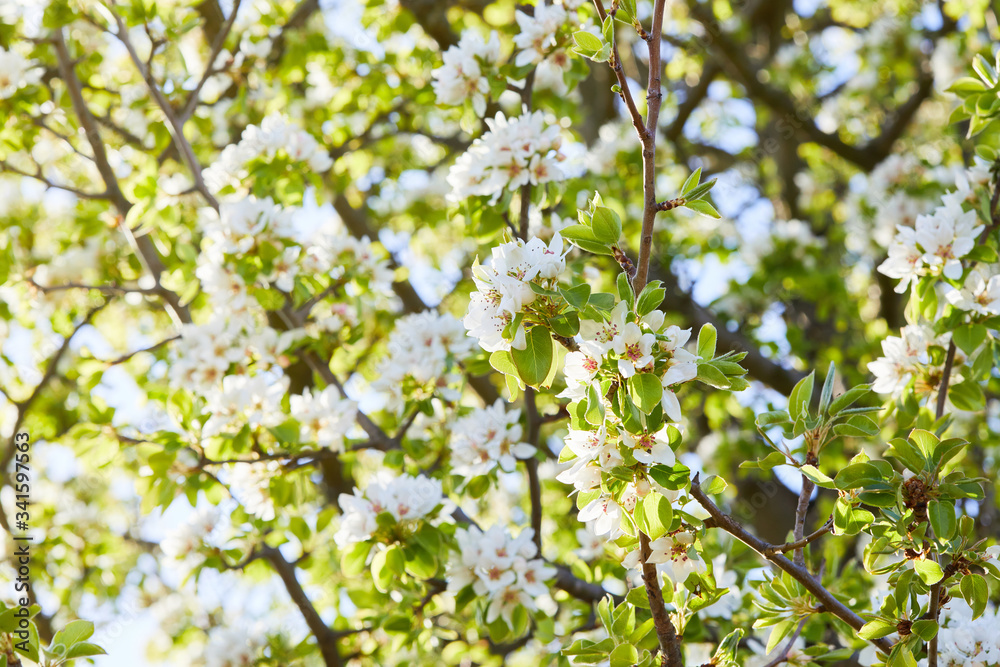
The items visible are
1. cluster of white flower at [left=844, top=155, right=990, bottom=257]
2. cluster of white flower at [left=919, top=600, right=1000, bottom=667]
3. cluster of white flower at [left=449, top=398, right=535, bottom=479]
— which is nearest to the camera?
cluster of white flower at [left=919, top=600, right=1000, bottom=667]

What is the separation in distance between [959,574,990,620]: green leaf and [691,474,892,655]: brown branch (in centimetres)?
20

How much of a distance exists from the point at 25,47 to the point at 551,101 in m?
2.66

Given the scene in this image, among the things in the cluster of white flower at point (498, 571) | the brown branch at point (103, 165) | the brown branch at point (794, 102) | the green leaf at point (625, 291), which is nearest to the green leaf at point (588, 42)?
the green leaf at point (625, 291)

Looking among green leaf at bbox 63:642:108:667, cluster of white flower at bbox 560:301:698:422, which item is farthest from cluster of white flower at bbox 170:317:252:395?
cluster of white flower at bbox 560:301:698:422

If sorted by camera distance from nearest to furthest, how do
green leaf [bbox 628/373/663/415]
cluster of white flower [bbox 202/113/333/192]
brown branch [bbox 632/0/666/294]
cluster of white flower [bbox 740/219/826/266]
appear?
green leaf [bbox 628/373/663/415]
brown branch [bbox 632/0/666/294]
cluster of white flower [bbox 202/113/333/192]
cluster of white flower [bbox 740/219/826/266]

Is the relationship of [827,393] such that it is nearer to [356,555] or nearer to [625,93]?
[625,93]

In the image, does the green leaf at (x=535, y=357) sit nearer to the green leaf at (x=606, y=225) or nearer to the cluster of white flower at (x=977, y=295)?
the green leaf at (x=606, y=225)

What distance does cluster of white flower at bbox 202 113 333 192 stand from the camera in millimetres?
2822

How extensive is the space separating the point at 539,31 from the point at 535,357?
156 centimetres

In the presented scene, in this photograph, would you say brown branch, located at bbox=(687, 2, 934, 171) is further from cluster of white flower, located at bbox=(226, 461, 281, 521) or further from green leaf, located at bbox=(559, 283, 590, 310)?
green leaf, located at bbox=(559, 283, 590, 310)

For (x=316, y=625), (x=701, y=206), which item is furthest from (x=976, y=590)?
(x=316, y=625)

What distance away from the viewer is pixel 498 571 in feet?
7.25

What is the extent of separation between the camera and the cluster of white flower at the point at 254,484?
2.57 meters

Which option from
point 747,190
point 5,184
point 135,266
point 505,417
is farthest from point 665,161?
point 5,184
